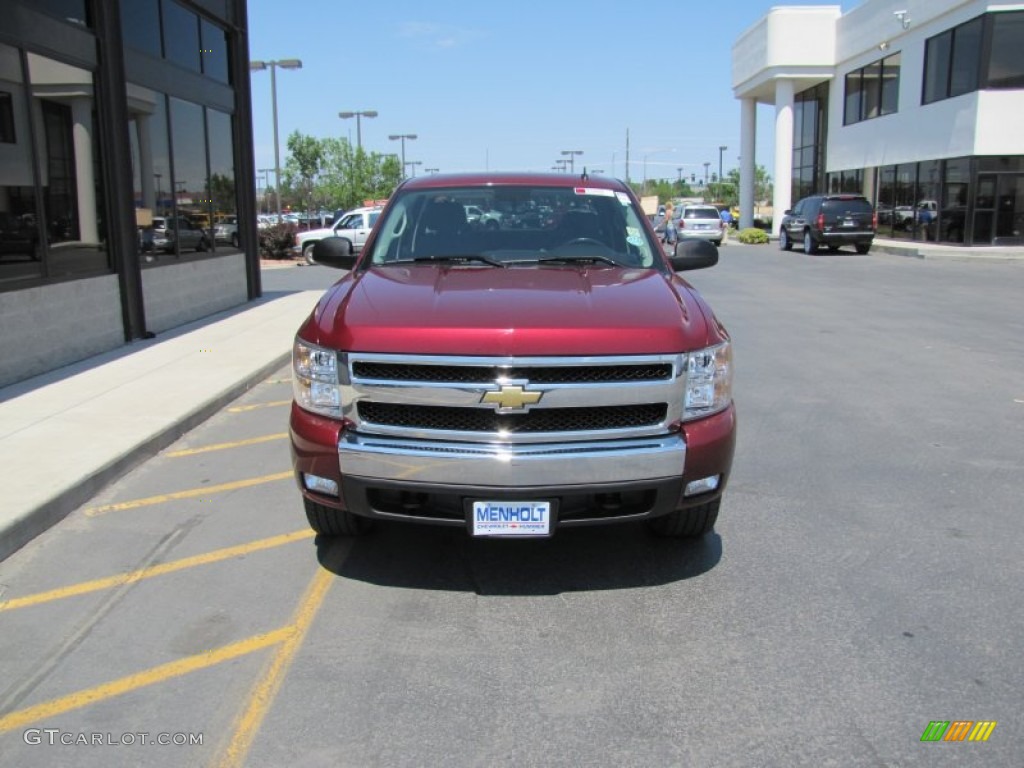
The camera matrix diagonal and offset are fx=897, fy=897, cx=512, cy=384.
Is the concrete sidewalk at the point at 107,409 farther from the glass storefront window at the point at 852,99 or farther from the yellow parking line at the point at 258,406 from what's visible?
the glass storefront window at the point at 852,99

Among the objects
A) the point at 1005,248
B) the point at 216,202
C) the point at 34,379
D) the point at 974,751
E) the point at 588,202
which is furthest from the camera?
the point at 1005,248

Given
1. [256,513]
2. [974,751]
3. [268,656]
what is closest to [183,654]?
[268,656]

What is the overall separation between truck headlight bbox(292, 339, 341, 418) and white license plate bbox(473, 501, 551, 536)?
0.76 metres

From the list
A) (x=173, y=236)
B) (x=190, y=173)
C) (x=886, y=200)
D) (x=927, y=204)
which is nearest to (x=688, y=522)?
(x=173, y=236)

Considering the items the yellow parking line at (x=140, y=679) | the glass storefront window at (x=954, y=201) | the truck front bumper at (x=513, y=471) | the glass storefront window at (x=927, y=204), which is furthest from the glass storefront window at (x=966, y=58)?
the yellow parking line at (x=140, y=679)

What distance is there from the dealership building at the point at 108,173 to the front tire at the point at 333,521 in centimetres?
515

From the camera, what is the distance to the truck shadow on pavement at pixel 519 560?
4.14m

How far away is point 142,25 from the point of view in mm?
11250

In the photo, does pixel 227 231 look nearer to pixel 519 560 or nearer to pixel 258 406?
pixel 258 406

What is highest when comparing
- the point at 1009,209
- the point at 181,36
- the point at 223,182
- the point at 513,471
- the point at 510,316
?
the point at 181,36

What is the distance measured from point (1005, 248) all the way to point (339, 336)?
2780cm

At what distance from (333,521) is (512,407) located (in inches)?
48.5

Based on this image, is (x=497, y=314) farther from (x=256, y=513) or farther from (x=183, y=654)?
(x=256, y=513)

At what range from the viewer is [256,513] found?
512cm
